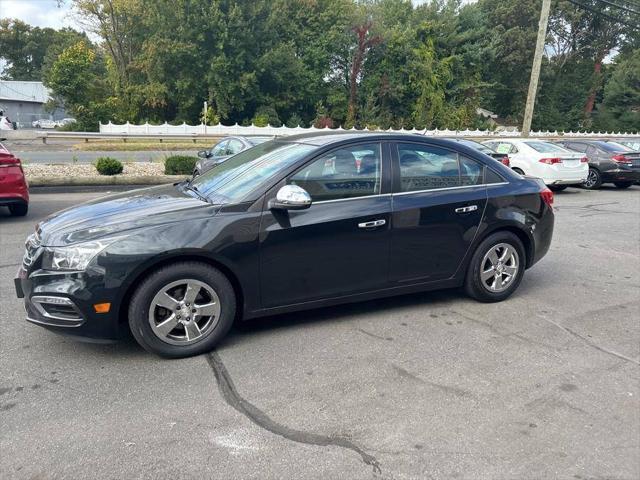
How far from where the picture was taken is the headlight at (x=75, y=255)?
135 inches

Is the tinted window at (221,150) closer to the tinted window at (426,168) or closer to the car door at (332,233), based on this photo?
the tinted window at (426,168)

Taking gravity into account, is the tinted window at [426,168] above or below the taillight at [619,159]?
above

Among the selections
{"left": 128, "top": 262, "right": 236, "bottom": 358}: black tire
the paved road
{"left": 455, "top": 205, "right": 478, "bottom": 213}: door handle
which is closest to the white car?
{"left": 455, "top": 205, "right": 478, "bottom": 213}: door handle

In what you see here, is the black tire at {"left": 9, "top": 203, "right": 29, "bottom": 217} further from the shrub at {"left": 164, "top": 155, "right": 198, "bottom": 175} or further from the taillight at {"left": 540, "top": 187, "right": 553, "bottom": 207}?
the taillight at {"left": 540, "top": 187, "right": 553, "bottom": 207}

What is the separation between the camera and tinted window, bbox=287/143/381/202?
4070 mm

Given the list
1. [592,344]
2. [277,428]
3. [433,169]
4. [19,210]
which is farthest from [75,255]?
[19,210]

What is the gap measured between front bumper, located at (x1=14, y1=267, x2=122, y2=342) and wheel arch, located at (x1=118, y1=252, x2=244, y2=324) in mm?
91

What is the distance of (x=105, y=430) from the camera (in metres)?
2.86

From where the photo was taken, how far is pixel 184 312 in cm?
366

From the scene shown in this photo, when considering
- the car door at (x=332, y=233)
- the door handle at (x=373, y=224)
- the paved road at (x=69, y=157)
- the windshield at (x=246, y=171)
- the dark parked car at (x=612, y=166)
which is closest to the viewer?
the car door at (x=332, y=233)

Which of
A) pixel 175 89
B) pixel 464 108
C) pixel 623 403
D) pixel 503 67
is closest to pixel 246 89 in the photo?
pixel 175 89

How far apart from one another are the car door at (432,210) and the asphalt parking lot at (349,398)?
487 mm

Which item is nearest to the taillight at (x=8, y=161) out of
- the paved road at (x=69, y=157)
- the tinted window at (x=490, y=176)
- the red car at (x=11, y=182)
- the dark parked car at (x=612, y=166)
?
the red car at (x=11, y=182)

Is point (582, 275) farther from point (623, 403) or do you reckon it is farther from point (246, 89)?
point (246, 89)
